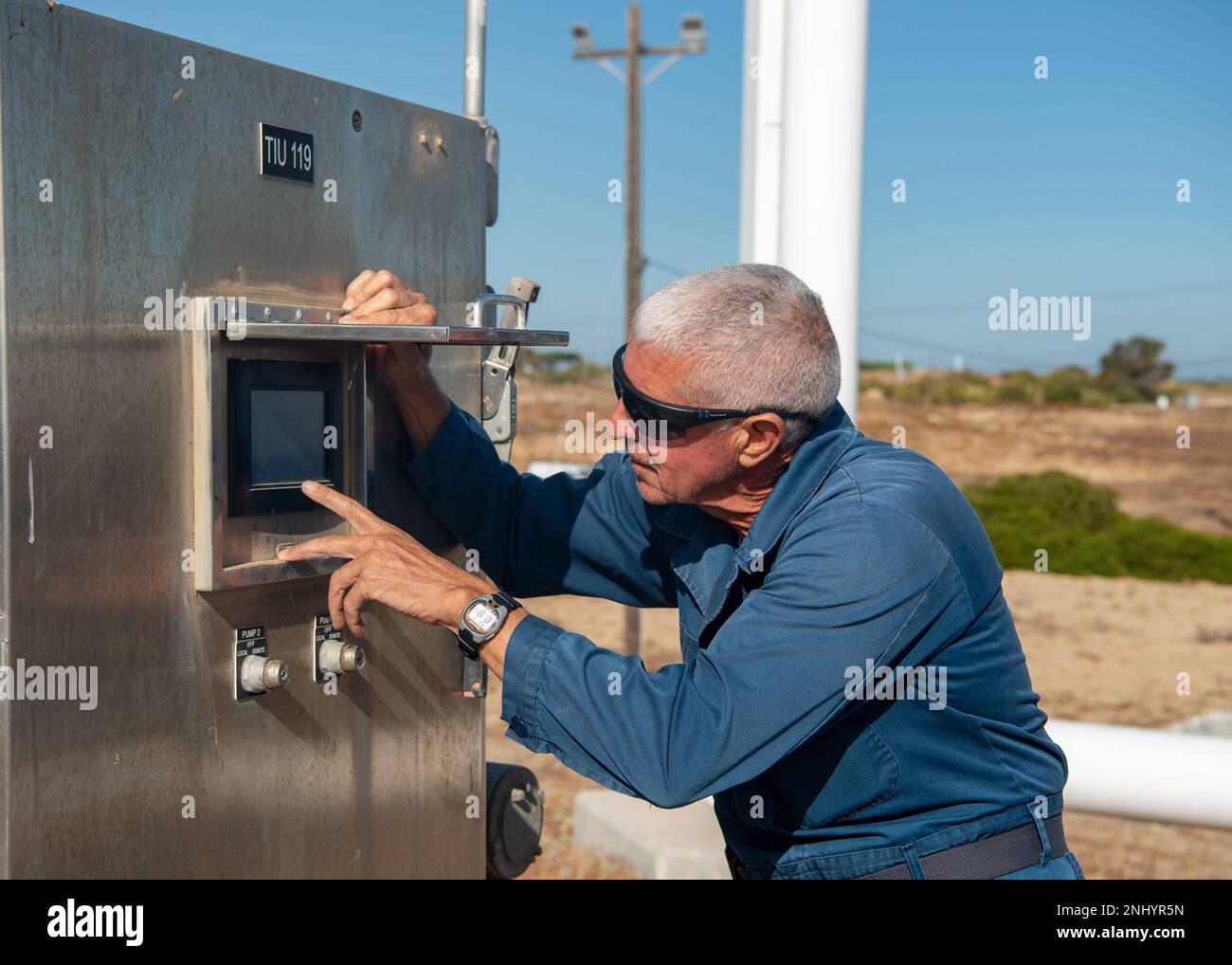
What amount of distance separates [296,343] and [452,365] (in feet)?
1.85

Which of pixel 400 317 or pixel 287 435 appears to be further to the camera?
pixel 400 317

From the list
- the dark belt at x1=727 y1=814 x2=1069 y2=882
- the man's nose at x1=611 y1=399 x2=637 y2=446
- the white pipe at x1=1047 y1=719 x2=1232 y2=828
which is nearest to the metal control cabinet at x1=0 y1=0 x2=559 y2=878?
the man's nose at x1=611 y1=399 x2=637 y2=446

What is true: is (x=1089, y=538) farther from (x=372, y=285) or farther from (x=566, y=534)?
(x=372, y=285)

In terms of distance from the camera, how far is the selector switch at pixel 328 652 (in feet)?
7.63

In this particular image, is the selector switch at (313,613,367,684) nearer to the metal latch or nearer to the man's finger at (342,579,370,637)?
the man's finger at (342,579,370,637)

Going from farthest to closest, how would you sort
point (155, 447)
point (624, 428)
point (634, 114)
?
1. point (634, 114)
2. point (624, 428)
3. point (155, 447)

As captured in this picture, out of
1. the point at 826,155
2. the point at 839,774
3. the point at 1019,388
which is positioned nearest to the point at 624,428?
the point at 839,774

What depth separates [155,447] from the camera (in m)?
1.95

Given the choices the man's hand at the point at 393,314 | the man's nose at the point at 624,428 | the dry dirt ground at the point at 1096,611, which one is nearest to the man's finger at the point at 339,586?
the man's hand at the point at 393,314

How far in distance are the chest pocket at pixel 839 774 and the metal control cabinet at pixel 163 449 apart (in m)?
0.82

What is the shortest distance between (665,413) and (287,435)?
66cm

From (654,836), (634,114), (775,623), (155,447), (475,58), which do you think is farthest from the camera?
(634,114)

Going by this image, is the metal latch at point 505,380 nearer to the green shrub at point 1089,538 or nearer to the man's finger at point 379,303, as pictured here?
the man's finger at point 379,303

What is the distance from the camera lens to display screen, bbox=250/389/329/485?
6.92ft
